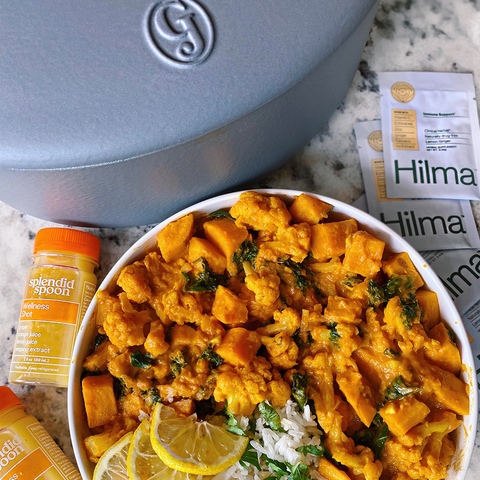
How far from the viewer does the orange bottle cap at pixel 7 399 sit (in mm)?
1329

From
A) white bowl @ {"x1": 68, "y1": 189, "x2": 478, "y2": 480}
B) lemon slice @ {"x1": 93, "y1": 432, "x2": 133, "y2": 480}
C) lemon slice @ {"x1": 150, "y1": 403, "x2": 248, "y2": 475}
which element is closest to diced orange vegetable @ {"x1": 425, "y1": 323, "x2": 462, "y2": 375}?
white bowl @ {"x1": 68, "y1": 189, "x2": 478, "y2": 480}

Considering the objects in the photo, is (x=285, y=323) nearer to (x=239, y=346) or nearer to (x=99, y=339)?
(x=239, y=346)

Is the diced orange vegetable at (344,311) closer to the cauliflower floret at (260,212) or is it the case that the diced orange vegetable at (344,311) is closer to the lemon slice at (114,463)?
the cauliflower floret at (260,212)

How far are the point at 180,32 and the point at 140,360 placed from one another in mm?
781

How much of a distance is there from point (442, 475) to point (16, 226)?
1.44m

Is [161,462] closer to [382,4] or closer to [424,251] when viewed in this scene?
[424,251]

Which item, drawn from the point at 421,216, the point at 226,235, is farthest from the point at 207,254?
the point at 421,216

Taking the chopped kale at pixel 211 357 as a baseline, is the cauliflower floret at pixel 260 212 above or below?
above

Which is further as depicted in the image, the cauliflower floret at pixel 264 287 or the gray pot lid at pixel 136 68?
the cauliflower floret at pixel 264 287

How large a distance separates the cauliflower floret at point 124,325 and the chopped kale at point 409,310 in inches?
25.8

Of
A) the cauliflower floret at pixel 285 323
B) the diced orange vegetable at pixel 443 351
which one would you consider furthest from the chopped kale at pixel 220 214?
the diced orange vegetable at pixel 443 351

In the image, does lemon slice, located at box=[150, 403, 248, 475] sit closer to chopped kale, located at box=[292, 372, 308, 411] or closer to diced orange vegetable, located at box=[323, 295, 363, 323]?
chopped kale, located at box=[292, 372, 308, 411]

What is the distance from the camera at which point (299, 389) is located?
1.23 metres

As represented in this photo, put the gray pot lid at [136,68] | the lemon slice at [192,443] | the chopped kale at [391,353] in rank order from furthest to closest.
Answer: the chopped kale at [391,353]
the lemon slice at [192,443]
the gray pot lid at [136,68]
